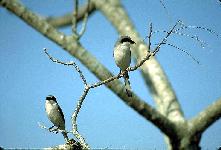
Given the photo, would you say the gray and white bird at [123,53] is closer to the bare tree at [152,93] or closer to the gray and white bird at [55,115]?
the bare tree at [152,93]

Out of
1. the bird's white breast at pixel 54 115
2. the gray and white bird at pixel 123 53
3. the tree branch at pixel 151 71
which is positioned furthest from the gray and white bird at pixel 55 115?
the tree branch at pixel 151 71

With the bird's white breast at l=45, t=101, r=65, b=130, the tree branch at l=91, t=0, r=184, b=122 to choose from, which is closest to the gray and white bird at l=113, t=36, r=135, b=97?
the tree branch at l=91, t=0, r=184, b=122

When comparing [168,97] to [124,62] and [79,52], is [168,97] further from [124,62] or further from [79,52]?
[79,52]

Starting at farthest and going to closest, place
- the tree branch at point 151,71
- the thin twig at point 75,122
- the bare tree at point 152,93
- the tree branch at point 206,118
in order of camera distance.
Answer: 1. the tree branch at point 151,71
2. the tree branch at point 206,118
3. the bare tree at point 152,93
4. the thin twig at point 75,122

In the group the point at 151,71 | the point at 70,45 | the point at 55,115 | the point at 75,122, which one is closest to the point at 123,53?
the point at 151,71

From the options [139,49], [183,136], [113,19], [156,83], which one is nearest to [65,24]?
[113,19]

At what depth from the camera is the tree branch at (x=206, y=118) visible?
2.99 m

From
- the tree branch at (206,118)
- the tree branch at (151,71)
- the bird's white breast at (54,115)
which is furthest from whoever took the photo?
the bird's white breast at (54,115)

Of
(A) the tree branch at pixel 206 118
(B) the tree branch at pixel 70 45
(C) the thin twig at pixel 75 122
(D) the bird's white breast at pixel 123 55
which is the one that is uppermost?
(D) the bird's white breast at pixel 123 55

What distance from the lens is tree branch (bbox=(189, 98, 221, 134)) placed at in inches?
118

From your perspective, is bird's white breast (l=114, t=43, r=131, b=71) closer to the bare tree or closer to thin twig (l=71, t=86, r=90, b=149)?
the bare tree

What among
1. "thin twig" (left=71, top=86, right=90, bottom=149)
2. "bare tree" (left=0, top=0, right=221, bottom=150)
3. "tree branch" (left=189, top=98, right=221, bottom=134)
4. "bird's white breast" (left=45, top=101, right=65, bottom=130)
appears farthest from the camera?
"bird's white breast" (left=45, top=101, right=65, bottom=130)

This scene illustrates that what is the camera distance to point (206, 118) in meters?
3.03

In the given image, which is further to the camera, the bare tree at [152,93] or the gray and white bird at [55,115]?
the gray and white bird at [55,115]
